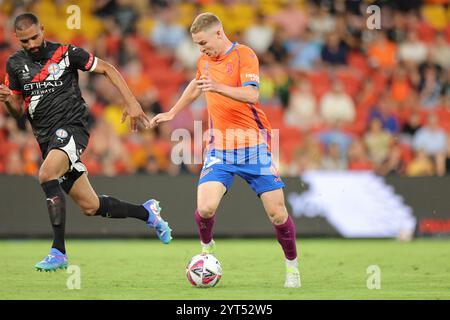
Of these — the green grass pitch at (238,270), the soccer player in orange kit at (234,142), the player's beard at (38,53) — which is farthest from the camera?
the player's beard at (38,53)

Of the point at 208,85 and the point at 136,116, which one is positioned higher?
the point at 208,85

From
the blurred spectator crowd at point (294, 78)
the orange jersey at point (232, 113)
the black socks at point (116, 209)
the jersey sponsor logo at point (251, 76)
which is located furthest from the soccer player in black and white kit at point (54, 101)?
the blurred spectator crowd at point (294, 78)

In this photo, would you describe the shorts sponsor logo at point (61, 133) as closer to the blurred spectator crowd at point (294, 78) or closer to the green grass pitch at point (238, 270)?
the green grass pitch at point (238, 270)

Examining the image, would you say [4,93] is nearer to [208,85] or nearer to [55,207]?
[55,207]

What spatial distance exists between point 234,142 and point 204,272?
1261 mm

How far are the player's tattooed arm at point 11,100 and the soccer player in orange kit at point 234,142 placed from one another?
179 cm

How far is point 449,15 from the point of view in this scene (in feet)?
67.5

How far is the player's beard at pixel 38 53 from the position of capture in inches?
357

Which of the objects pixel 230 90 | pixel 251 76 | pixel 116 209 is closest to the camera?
pixel 230 90

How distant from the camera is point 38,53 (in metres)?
9.09

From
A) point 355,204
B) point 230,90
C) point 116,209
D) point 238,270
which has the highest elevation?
point 230,90

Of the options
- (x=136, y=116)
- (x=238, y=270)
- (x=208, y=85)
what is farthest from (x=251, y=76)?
(x=238, y=270)

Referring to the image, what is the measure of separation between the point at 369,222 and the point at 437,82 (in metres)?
4.54

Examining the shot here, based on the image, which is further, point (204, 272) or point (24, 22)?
point (24, 22)
